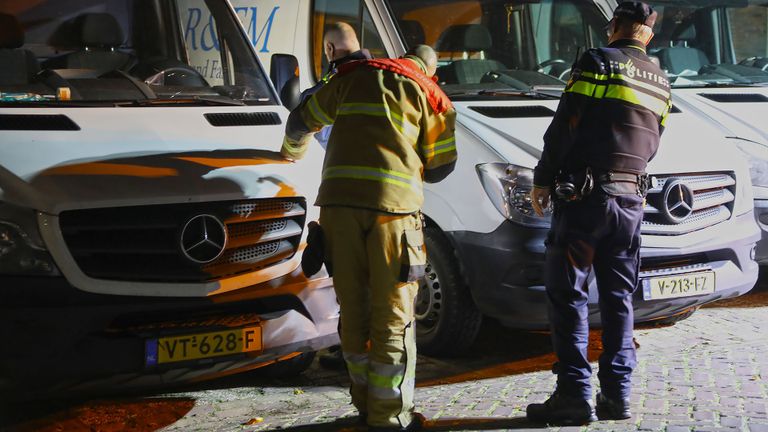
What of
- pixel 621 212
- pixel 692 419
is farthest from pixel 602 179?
pixel 692 419

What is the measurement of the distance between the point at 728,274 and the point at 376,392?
8.13ft

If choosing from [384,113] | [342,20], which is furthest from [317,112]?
[342,20]

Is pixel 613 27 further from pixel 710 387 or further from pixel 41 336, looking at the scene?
pixel 41 336

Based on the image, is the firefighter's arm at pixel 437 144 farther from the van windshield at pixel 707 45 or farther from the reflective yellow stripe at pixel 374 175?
the van windshield at pixel 707 45

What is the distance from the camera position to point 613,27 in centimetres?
543

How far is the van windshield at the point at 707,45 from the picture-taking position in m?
9.07

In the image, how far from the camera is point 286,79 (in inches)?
240

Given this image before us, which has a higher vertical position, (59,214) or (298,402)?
(59,214)

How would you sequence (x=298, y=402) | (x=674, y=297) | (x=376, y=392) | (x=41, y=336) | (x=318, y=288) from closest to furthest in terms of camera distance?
1. (x=41, y=336)
2. (x=376, y=392)
3. (x=318, y=288)
4. (x=298, y=402)
5. (x=674, y=297)

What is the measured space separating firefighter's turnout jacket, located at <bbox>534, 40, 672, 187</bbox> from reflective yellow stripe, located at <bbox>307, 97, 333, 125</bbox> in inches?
38.8

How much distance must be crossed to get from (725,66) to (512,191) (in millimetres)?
3921

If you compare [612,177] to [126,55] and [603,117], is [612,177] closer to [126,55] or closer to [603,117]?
[603,117]

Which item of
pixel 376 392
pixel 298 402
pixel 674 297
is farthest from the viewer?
pixel 674 297

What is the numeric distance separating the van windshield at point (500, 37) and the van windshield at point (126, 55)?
1.19m
